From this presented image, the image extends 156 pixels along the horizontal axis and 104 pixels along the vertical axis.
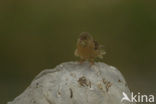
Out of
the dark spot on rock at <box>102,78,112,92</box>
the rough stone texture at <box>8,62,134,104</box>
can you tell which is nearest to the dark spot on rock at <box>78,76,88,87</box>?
the rough stone texture at <box>8,62,134,104</box>

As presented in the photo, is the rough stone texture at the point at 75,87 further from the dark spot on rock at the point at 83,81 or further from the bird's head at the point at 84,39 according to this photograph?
the bird's head at the point at 84,39

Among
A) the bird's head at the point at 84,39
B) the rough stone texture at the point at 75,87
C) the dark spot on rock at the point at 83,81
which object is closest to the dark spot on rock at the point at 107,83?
the rough stone texture at the point at 75,87

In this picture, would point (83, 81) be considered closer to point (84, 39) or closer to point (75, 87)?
point (75, 87)

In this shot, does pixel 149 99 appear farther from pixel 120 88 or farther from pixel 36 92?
pixel 36 92

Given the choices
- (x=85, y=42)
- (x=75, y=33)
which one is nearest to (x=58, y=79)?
(x=85, y=42)

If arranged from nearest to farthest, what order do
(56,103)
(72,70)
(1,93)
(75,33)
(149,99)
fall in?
(56,103) → (72,70) → (149,99) → (1,93) → (75,33)

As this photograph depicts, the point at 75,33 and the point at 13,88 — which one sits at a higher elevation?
the point at 75,33

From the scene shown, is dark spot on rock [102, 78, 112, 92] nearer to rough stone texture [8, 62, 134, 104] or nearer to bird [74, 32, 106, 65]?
rough stone texture [8, 62, 134, 104]
